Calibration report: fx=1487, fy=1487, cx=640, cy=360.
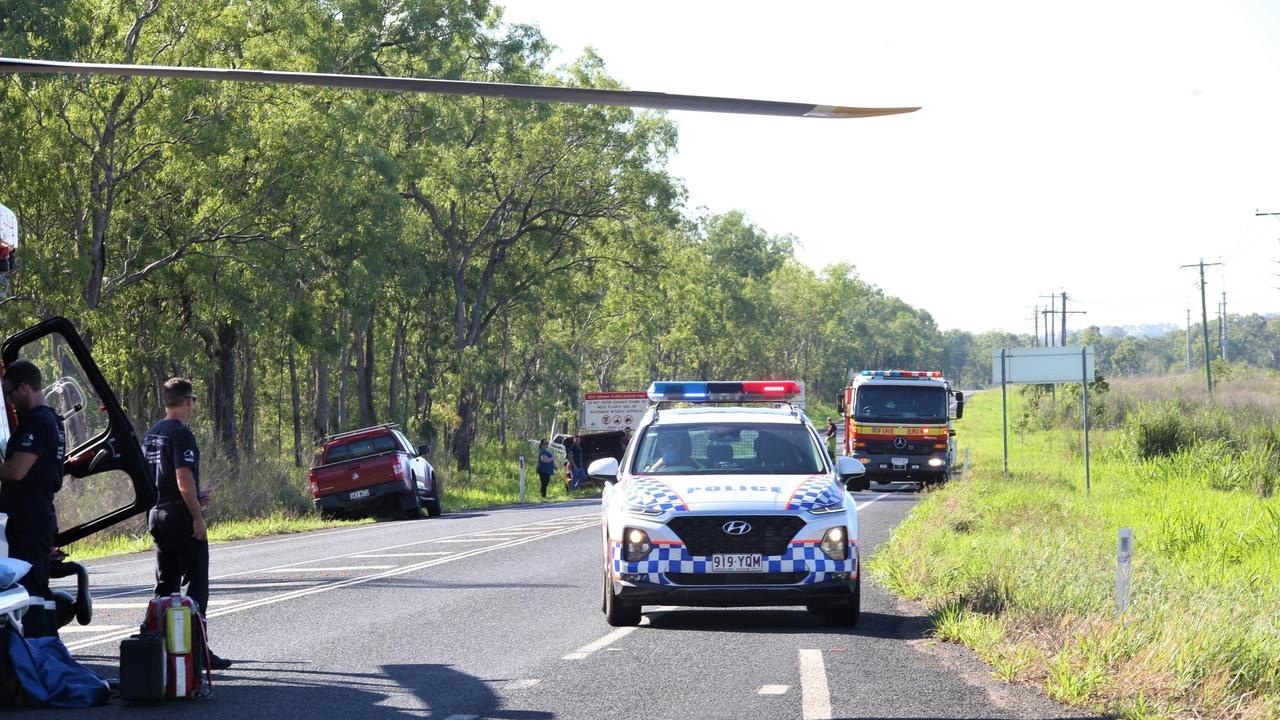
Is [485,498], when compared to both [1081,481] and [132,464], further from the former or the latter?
[132,464]

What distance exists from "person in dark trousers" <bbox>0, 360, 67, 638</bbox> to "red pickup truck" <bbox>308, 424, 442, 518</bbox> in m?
A: 21.5

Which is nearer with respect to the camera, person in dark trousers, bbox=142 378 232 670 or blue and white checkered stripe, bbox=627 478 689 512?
person in dark trousers, bbox=142 378 232 670

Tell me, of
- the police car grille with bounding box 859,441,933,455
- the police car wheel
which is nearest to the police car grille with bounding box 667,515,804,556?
the police car wheel

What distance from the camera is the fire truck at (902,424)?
34.4m

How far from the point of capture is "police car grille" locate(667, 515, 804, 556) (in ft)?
36.6

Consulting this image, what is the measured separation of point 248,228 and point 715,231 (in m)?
91.2

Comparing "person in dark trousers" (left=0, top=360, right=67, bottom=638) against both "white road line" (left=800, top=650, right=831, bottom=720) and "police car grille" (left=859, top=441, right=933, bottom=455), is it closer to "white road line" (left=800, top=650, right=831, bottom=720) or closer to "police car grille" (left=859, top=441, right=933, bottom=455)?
"white road line" (left=800, top=650, right=831, bottom=720)

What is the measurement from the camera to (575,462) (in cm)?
4388

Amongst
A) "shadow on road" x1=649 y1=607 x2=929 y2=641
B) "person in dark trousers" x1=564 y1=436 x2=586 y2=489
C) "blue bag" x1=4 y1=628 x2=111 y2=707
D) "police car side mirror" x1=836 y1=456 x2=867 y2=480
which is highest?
"police car side mirror" x1=836 y1=456 x2=867 y2=480

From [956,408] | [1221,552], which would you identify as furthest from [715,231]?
[1221,552]

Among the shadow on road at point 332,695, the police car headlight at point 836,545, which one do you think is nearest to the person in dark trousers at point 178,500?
the shadow on road at point 332,695

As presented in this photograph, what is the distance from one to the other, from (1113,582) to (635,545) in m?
3.92

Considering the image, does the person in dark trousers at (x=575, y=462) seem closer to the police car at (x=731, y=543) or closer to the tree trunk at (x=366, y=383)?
the tree trunk at (x=366, y=383)

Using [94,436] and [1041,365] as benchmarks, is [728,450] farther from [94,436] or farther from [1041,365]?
[1041,365]
